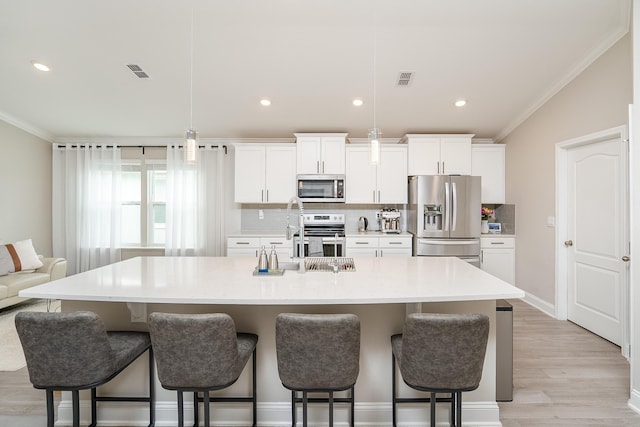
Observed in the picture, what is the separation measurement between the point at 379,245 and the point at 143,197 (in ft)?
12.8

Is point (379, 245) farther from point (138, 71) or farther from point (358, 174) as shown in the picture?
point (138, 71)

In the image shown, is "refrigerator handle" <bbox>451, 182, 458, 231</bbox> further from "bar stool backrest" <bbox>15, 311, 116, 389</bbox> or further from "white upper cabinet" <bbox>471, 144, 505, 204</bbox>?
"bar stool backrest" <bbox>15, 311, 116, 389</bbox>

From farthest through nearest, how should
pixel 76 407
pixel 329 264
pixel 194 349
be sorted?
pixel 329 264 < pixel 76 407 < pixel 194 349

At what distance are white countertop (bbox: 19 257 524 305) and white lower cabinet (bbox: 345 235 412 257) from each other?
83.8 inches

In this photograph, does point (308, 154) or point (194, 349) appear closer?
point (194, 349)

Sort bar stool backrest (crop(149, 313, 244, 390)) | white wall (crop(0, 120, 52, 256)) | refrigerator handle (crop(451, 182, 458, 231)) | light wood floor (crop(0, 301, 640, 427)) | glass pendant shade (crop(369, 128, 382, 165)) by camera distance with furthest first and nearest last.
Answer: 1. white wall (crop(0, 120, 52, 256))
2. refrigerator handle (crop(451, 182, 458, 231))
3. glass pendant shade (crop(369, 128, 382, 165))
4. light wood floor (crop(0, 301, 640, 427))
5. bar stool backrest (crop(149, 313, 244, 390))

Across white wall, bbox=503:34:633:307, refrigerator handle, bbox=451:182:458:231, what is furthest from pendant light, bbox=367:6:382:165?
white wall, bbox=503:34:633:307

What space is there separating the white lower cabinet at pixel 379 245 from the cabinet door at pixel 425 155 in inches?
39.5

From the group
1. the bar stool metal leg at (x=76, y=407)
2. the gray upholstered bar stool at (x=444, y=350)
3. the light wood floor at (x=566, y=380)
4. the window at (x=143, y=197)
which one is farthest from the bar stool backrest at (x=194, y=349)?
the window at (x=143, y=197)

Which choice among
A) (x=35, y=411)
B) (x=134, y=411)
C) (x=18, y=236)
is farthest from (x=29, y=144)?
(x=134, y=411)

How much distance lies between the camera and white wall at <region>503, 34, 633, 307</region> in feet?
10.2

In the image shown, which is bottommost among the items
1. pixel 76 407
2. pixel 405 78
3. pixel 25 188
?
pixel 76 407

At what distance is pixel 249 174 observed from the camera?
16.0ft

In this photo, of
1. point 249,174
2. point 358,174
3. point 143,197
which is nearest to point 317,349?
point 358,174
